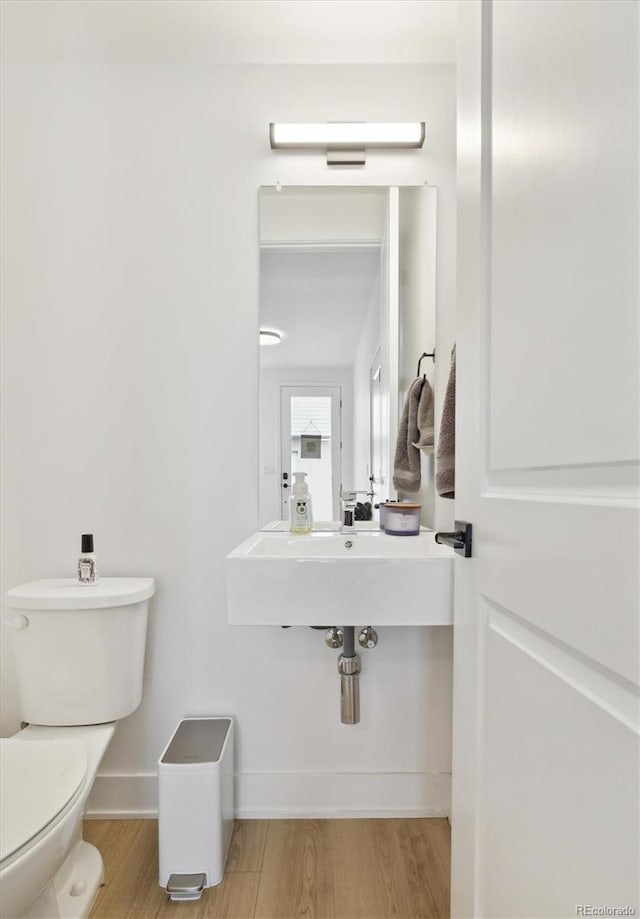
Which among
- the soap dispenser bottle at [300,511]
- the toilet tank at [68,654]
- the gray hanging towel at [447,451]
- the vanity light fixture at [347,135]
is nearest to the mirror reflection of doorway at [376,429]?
the soap dispenser bottle at [300,511]

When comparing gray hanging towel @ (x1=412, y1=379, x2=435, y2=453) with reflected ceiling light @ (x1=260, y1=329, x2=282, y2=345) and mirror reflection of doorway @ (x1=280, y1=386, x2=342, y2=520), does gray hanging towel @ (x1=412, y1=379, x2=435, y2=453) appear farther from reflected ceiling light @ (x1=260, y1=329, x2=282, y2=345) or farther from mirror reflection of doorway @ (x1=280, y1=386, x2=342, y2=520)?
reflected ceiling light @ (x1=260, y1=329, x2=282, y2=345)

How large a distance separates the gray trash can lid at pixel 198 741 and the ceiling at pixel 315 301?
1125mm

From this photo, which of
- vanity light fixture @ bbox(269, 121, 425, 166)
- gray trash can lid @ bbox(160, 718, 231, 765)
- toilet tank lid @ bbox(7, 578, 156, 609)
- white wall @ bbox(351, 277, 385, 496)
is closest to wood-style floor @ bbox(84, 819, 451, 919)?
gray trash can lid @ bbox(160, 718, 231, 765)

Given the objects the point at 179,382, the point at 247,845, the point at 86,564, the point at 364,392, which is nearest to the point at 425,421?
the point at 364,392

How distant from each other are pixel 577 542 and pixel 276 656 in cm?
125

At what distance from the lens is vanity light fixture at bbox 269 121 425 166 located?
1.49 m

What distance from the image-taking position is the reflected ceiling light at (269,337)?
1.56 meters

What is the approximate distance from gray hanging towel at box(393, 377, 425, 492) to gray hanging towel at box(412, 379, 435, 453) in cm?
1

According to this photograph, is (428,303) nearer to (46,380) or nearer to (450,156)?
(450,156)

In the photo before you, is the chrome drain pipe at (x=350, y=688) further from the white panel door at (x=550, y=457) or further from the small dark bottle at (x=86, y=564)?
the small dark bottle at (x=86, y=564)

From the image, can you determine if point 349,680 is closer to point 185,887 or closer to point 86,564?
point 185,887

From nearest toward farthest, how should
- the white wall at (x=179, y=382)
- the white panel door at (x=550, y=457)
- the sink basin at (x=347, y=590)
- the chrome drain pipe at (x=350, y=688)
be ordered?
the white panel door at (x=550, y=457) → the sink basin at (x=347, y=590) → the chrome drain pipe at (x=350, y=688) → the white wall at (x=179, y=382)

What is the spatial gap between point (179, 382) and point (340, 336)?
55cm

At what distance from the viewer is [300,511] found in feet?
5.03
